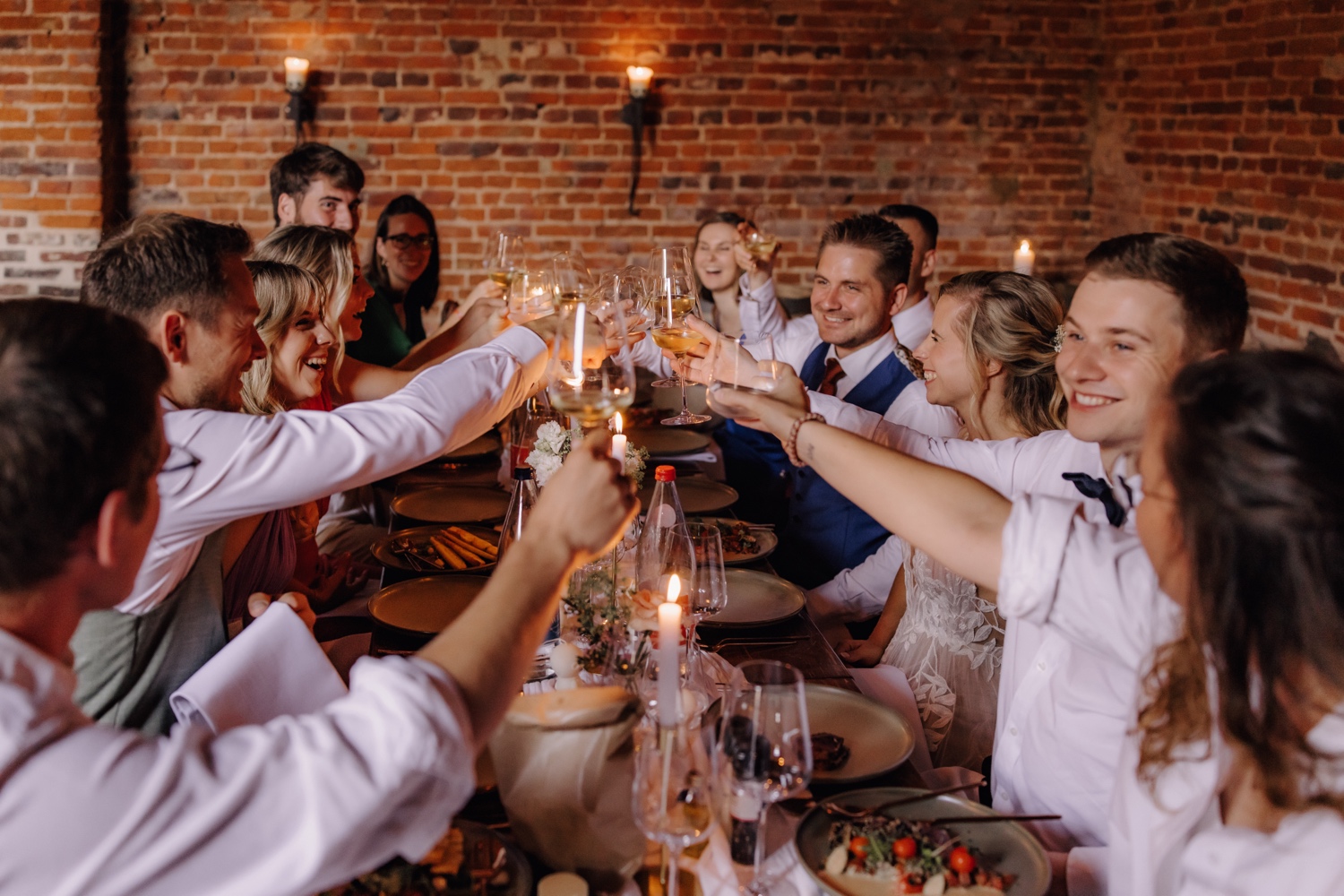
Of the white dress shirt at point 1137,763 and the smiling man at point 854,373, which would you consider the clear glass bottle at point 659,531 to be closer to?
the white dress shirt at point 1137,763

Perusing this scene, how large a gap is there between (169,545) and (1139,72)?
5214mm

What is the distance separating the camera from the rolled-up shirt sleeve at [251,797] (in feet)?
2.96

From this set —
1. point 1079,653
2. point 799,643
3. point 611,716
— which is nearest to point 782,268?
point 799,643

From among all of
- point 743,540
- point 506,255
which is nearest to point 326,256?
point 506,255

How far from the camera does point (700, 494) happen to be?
3145mm

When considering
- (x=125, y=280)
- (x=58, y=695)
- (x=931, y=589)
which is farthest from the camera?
(x=931, y=589)

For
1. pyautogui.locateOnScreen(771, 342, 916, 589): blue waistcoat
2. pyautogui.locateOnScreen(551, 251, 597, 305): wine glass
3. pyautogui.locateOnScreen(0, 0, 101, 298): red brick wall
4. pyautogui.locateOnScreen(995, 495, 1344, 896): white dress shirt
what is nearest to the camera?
pyautogui.locateOnScreen(995, 495, 1344, 896): white dress shirt

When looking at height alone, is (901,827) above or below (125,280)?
below

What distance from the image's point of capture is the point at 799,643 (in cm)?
209

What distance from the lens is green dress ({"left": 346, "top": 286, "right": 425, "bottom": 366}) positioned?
4141mm

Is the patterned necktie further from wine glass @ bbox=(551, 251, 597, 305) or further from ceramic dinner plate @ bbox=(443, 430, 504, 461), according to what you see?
wine glass @ bbox=(551, 251, 597, 305)

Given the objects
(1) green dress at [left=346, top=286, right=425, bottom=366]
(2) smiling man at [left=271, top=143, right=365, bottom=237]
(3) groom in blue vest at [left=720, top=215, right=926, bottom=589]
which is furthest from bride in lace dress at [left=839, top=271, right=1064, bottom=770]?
(2) smiling man at [left=271, top=143, right=365, bottom=237]

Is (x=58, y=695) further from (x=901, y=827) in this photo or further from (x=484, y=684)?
(x=901, y=827)

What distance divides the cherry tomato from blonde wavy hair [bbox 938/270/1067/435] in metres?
1.46
